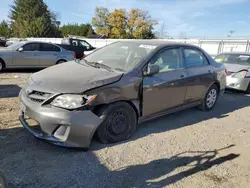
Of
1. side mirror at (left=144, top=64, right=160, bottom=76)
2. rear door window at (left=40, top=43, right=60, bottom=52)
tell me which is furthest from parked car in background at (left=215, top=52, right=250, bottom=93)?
rear door window at (left=40, top=43, right=60, bottom=52)

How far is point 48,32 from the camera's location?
172 ft

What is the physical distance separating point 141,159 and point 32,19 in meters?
61.3

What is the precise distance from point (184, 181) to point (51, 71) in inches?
103

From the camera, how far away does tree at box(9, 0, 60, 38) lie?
50.7m

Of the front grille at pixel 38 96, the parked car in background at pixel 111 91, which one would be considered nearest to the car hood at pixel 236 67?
the parked car in background at pixel 111 91

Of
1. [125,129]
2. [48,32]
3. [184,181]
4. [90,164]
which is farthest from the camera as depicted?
[48,32]

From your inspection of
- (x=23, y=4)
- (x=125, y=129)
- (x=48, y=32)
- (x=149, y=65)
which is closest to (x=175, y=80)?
(x=149, y=65)

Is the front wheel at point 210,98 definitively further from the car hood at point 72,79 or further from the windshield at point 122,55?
the car hood at point 72,79

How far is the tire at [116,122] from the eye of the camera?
11.6 ft

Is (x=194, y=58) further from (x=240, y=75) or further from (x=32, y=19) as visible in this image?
(x=32, y=19)

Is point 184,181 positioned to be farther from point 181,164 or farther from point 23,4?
point 23,4

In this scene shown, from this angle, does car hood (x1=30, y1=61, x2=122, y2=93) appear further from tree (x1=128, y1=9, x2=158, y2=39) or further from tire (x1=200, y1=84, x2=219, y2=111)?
tree (x1=128, y1=9, x2=158, y2=39)

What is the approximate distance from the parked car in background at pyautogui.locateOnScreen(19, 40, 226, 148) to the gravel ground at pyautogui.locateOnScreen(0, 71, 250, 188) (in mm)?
269

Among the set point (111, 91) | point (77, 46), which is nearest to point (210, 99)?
point (111, 91)
